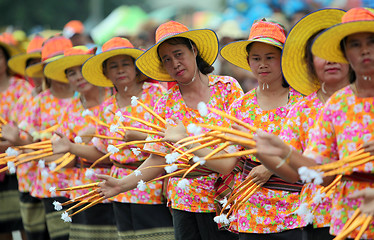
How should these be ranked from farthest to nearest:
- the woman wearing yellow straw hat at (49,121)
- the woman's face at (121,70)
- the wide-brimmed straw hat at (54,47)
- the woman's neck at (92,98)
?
1. the wide-brimmed straw hat at (54,47)
2. the woman wearing yellow straw hat at (49,121)
3. the woman's neck at (92,98)
4. the woman's face at (121,70)

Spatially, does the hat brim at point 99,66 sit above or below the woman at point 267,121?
above

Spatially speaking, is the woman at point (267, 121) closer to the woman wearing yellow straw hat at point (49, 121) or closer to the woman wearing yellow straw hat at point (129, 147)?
the woman wearing yellow straw hat at point (129, 147)

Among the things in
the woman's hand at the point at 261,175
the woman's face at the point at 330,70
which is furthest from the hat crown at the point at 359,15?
the woman's hand at the point at 261,175

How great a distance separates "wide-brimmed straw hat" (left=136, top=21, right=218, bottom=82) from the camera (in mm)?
4883

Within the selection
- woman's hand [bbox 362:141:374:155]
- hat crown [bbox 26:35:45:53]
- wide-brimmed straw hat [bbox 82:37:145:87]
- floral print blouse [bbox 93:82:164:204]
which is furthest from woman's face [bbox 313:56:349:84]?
hat crown [bbox 26:35:45:53]

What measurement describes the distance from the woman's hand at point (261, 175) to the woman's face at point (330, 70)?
69 cm

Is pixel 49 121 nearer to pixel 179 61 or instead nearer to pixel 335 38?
pixel 179 61

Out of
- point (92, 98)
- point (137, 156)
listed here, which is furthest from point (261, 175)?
point (92, 98)

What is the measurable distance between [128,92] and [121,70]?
21 centimetres

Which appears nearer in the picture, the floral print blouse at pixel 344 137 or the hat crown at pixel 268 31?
the floral print blouse at pixel 344 137

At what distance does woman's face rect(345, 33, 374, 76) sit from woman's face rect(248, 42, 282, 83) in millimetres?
1181

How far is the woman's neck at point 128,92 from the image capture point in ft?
18.7

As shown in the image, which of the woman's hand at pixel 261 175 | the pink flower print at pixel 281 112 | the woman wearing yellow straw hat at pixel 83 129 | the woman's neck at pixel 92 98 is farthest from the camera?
the woman's neck at pixel 92 98

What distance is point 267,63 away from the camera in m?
4.46
